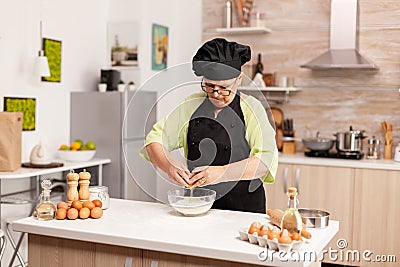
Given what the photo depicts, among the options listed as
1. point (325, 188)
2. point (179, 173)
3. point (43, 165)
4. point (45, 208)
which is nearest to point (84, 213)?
point (45, 208)

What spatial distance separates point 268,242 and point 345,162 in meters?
2.52

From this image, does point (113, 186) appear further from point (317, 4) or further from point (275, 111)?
point (317, 4)

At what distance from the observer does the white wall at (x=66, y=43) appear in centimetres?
420

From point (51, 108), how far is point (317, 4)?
245 cm

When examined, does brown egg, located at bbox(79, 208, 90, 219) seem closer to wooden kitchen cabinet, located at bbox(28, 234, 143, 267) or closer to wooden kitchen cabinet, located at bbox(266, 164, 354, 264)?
wooden kitchen cabinet, located at bbox(28, 234, 143, 267)

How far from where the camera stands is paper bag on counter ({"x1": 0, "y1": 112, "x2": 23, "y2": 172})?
377cm

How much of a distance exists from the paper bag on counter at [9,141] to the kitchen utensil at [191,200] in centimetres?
172

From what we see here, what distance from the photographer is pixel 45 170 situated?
391 cm

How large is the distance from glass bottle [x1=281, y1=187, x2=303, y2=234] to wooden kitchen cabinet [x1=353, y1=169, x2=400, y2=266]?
233 centimetres

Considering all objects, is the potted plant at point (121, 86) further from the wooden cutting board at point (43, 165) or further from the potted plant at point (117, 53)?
the wooden cutting board at point (43, 165)

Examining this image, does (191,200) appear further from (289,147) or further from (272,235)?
(289,147)

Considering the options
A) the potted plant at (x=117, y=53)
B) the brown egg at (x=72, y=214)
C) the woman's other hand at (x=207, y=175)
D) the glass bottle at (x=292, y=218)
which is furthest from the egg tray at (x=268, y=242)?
the potted plant at (x=117, y=53)

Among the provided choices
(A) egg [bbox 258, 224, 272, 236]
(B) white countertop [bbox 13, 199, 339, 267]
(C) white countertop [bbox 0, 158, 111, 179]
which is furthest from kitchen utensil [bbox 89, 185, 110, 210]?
(C) white countertop [bbox 0, 158, 111, 179]

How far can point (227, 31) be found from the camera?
16.6 ft
